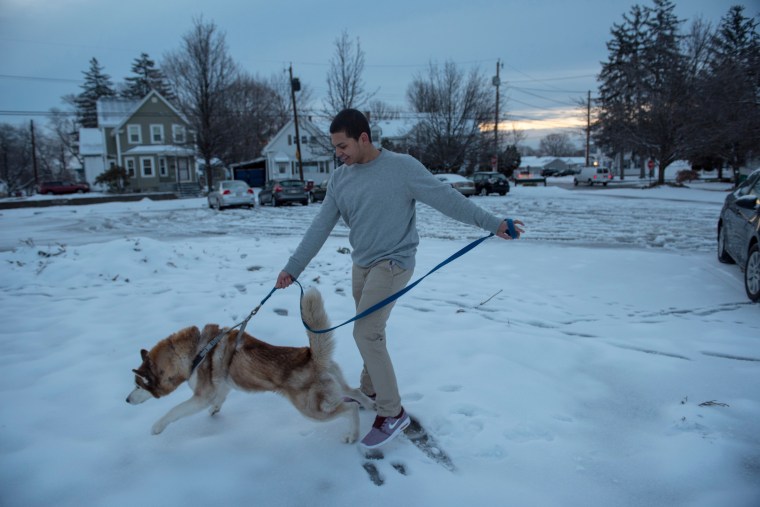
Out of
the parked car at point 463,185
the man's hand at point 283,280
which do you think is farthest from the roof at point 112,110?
the man's hand at point 283,280

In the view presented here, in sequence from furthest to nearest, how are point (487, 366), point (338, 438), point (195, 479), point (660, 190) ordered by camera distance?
point (660, 190)
point (487, 366)
point (338, 438)
point (195, 479)

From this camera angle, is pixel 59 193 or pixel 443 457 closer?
pixel 443 457

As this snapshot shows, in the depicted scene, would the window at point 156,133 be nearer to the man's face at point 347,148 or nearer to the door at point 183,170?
the door at point 183,170

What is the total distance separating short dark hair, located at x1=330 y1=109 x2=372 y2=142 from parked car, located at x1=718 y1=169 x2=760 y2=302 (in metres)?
5.76

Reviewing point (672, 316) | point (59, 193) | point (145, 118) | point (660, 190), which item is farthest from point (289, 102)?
point (672, 316)

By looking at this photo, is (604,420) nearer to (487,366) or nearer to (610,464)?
(610,464)

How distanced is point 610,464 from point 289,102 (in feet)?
227

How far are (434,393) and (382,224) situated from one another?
61.6 inches

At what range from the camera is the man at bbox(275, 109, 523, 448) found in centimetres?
296

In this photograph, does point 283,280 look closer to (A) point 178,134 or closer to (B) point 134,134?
(A) point 178,134

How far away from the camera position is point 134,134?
1892 inches

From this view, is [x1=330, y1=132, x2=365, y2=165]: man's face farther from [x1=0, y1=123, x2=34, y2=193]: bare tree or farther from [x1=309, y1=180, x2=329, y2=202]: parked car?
[x1=0, y1=123, x2=34, y2=193]: bare tree

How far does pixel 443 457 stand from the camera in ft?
9.55

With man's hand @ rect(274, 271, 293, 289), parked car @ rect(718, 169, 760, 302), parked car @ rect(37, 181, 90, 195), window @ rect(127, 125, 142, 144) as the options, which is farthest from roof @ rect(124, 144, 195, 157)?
man's hand @ rect(274, 271, 293, 289)
